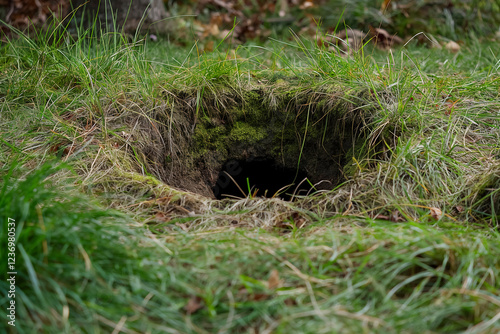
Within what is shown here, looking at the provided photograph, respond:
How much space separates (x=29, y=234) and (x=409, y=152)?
168 centimetres

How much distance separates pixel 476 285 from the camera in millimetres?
1311

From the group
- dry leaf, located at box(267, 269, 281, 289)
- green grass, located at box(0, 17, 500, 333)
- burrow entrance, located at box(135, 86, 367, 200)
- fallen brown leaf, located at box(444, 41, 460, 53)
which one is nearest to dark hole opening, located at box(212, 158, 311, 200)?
burrow entrance, located at box(135, 86, 367, 200)

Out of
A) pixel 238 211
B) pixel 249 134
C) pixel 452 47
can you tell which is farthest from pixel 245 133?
pixel 452 47

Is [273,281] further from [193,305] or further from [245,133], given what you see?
[245,133]

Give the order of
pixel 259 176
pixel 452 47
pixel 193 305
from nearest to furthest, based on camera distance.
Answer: pixel 193 305 → pixel 259 176 → pixel 452 47

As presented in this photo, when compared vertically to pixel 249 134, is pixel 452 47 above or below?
above

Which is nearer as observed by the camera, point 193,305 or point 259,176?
point 193,305

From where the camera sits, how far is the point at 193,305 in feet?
4.04

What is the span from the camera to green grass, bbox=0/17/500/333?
1208mm

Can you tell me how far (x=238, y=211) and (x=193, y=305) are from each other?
655 millimetres

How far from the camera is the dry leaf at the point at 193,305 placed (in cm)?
122

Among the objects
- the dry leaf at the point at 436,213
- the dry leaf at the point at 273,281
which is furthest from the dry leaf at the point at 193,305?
the dry leaf at the point at 436,213

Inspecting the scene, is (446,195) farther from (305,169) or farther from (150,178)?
(150,178)

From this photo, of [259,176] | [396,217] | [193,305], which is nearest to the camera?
[193,305]
